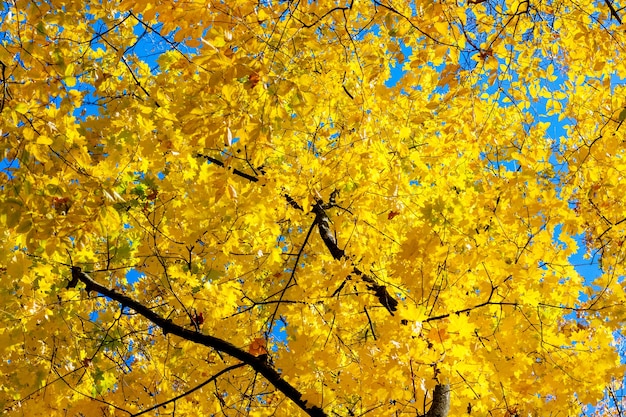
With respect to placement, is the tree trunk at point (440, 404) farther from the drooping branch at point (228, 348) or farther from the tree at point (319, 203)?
the drooping branch at point (228, 348)

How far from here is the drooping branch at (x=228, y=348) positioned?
3455mm

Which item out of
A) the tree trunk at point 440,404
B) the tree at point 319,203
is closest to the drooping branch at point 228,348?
the tree at point 319,203

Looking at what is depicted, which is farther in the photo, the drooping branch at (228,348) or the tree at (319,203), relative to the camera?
the drooping branch at (228,348)

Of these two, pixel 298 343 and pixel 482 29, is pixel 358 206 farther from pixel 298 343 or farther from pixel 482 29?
pixel 482 29

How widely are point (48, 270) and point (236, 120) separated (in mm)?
2346

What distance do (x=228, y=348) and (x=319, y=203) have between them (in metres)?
1.54

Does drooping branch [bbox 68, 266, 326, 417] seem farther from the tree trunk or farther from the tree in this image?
the tree trunk

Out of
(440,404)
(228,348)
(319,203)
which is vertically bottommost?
(440,404)

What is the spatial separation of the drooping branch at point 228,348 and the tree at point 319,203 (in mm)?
19

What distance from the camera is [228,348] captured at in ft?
12.1

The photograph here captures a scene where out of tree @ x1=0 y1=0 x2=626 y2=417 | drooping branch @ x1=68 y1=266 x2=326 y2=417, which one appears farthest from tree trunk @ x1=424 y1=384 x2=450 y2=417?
drooping branch @ x1=68 y1=266 x2=326 y2=417

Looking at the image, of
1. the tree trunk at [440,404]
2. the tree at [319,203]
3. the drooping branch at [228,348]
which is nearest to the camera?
the tree at [319,203]

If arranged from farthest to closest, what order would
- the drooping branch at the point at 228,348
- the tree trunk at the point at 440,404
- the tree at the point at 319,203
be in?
the tree trunk at the point at 440,404
the drooping branch at the point at 228,348
the tree at the point at 319,203

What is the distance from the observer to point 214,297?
3.61m
